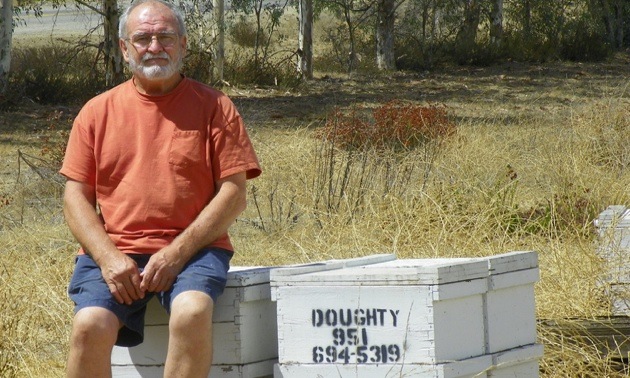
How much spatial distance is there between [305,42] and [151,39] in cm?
1852

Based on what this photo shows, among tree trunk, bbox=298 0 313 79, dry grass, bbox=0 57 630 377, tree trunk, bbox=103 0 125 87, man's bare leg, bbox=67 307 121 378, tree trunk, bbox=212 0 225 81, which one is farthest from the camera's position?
tree trunk, bbox=298 0 313 79

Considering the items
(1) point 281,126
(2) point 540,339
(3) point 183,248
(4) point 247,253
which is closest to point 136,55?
(3) point 183,248

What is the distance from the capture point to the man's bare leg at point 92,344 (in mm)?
4000

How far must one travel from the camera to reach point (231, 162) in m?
4.36

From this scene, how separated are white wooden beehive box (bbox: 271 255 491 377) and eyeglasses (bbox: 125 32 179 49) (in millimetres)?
1055

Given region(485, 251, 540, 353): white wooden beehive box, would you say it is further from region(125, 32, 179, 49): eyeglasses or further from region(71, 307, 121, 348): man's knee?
region(125, 32, 179, 49): eyeglasses

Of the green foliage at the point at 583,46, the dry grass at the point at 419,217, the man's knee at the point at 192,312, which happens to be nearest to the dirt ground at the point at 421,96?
the green foliage at the point at 583,46

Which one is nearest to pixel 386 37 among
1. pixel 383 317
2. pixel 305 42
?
pixel 305 42

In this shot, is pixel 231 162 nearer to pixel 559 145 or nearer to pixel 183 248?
pixel 183 248

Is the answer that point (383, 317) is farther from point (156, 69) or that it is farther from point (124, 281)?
point (156, 69)

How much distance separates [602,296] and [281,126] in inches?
406

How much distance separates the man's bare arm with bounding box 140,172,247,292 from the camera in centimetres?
414

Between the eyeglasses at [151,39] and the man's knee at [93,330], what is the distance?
1.08 metres

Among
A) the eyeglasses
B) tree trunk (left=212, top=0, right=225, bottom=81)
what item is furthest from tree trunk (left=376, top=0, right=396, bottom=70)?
the eyeglasses
